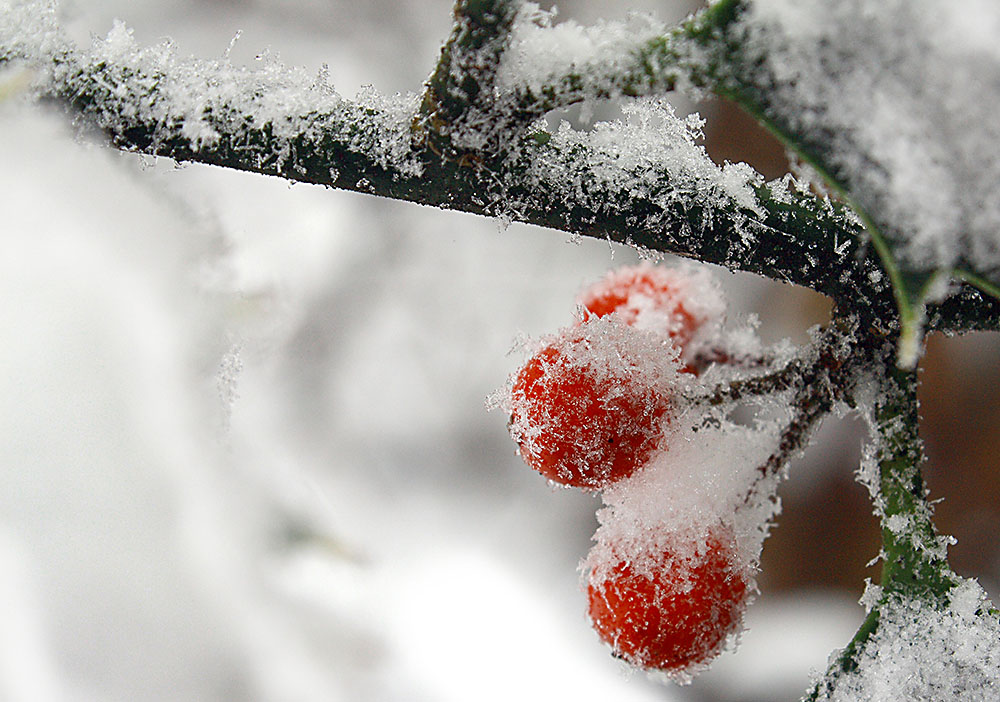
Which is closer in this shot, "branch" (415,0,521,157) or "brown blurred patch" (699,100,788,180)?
"branch" (415,0,521,157)

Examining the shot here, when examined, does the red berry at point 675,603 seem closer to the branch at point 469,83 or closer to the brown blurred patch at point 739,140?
the branch at point 469,83

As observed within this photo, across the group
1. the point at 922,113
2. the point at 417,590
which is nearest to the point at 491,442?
the point at 417,590

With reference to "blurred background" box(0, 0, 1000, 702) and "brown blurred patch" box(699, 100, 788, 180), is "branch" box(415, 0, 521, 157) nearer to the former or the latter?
"blurred background" box(0, 0, 1000, 702)

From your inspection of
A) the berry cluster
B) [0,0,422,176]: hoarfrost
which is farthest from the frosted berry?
[0,0,422,176]: hoarfrost

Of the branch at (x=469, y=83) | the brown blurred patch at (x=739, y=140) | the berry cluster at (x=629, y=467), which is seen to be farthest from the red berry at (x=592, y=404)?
the brown blurred patch at (x=739, y=140)

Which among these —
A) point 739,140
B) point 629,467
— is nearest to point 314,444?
point 739,140

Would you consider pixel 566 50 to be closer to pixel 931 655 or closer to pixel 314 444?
pixel 931 655

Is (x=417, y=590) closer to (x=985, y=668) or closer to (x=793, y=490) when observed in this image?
(x=793, y=490)
